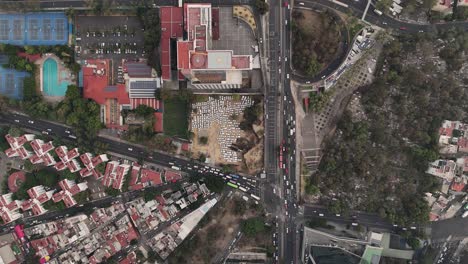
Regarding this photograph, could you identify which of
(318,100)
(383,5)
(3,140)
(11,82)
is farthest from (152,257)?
(383,5)

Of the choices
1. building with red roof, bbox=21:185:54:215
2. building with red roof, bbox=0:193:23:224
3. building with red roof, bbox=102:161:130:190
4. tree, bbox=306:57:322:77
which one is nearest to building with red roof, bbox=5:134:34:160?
building with red roof, bbox=21:185:54:215

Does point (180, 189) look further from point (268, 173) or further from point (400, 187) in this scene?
point (400, 187)

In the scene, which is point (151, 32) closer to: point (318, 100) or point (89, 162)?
point (89, 162)

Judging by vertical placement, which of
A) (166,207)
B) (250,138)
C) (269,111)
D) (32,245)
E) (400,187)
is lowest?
(32,245)

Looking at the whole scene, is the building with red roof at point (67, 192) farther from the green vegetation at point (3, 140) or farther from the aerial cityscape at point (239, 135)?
the green vegetation at point (3, 140)

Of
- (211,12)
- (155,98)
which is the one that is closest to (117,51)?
(155,98)

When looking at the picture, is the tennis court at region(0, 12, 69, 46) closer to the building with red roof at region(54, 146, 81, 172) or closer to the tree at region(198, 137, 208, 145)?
the building with red roof at region(54, 146, 81, 172)

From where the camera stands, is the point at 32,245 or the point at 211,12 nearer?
the point at 211,12
